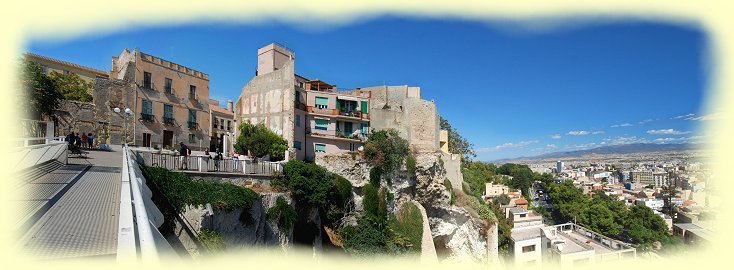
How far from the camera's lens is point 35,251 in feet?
11.3

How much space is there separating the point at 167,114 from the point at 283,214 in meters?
15.5

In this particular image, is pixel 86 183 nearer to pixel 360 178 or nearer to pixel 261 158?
pixel 261 158

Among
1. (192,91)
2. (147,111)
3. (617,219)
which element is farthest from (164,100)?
(617,219)

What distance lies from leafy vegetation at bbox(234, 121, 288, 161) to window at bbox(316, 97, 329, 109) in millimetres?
5512

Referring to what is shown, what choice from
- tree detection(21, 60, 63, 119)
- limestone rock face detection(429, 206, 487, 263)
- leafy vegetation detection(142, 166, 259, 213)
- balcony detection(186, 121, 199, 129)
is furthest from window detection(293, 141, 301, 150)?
tree detection(21, 60, 63, 119)

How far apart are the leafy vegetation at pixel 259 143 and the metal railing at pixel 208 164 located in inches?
186

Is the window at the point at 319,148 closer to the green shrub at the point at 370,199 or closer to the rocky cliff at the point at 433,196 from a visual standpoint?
the rocky cliff at the point at 433,196

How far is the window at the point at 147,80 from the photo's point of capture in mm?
24562

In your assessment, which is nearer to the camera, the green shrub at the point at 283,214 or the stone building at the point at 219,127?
the green shrub at the point at 283,214

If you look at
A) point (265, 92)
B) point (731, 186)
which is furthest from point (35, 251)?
point (265, 92)

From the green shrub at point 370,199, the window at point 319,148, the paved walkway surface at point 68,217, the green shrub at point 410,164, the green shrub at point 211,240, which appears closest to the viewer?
the paved walkway surface at point 68,217

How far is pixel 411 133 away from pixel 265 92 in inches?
473

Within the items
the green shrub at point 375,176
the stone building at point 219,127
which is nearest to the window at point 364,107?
the green shrub at point 375,176

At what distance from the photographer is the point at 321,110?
90.4 feet
